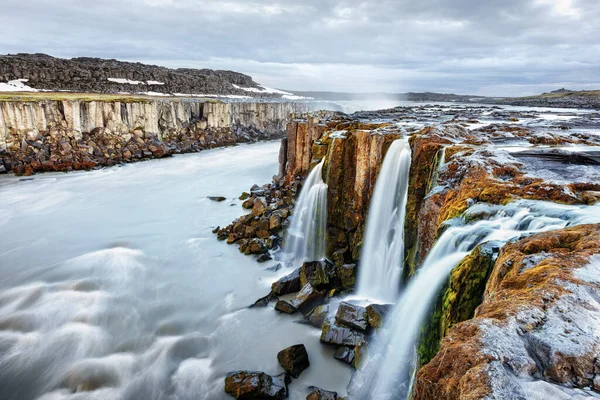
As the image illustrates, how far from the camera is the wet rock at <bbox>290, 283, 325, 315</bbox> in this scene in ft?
28.1

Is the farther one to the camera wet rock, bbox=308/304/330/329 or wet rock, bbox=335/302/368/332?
wet rock, bbox=308/304/330/329

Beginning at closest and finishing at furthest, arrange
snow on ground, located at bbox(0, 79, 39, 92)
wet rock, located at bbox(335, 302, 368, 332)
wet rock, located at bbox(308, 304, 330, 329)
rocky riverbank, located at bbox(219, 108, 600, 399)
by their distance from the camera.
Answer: rocky riverbank, located at bbox(219, 108, 600, 399) < wet rock, located at bbox(335, 302, 368, 332) < wet rock, located at bbox(308, 304, 330, 329) < snow on ground, located at bbox(0, 79, 39, 92)

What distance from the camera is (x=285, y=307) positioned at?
864cm

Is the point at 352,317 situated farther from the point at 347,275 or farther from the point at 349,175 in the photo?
the point at 349,175

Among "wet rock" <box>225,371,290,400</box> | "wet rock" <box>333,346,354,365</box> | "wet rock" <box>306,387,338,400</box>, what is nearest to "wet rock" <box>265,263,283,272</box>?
"wet rock" <box>333,346,354,365</box>

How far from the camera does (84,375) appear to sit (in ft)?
22.1

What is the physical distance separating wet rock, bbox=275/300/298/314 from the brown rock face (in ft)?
20.0

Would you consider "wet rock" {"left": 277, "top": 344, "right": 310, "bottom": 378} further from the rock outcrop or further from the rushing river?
the rock outcrop

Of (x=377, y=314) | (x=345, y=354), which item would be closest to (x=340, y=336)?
(x=345, y=354)

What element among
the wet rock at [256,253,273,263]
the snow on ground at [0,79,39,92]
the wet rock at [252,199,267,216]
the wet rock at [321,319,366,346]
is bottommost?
the wet rock at [256,253,273,263]

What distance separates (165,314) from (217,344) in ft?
6.36

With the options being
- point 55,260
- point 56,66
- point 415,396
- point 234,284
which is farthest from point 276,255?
point 56,66

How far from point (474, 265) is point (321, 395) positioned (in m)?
3.61

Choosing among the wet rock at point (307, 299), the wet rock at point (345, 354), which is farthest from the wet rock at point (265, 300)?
the wet rock at point (345, 354)
